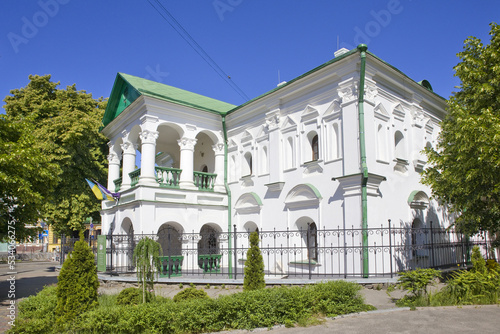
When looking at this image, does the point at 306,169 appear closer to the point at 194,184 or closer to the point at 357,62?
the point at 357,62

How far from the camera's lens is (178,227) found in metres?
17.5

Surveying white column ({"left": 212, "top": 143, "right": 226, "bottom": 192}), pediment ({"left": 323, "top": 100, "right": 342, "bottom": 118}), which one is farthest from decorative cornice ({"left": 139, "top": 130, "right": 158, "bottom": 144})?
pediment ({"left": 323, "top": 100, "right": 342, "bottom": 118})

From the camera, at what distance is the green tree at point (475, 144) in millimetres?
10734

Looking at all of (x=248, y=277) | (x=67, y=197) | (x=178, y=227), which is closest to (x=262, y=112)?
(x=178, y=227)

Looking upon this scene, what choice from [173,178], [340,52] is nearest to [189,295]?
[173,178]

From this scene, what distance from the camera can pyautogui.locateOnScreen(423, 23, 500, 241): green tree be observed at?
10.7 meters

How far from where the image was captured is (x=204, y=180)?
18375mm

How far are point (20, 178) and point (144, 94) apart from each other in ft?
23.1

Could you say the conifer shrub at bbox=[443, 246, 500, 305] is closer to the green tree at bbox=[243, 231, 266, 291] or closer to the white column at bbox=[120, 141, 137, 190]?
the green tree at bbox=[243, 231, 266, 291]

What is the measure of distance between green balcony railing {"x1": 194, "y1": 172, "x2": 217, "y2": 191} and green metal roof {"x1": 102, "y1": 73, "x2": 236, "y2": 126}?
3.08 m

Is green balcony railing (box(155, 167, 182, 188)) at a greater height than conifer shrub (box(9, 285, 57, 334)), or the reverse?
green balcony railing (box(155, 167, 182, 188))

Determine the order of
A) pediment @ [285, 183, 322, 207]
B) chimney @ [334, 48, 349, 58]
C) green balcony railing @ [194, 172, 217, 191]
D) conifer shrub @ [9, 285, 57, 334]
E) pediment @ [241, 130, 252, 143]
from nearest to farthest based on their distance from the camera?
conifer shrub @ [9, 285, 57, 334], pediment @ [285, 183, 322, 207], chimney @ [334, 48, 349, 58], pediment @ [241, 130, 252, 143], green balcony railing @ [194, 172, 217, 191]

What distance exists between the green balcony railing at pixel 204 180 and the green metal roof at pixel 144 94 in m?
3.08

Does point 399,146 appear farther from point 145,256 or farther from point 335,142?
point 145,256
